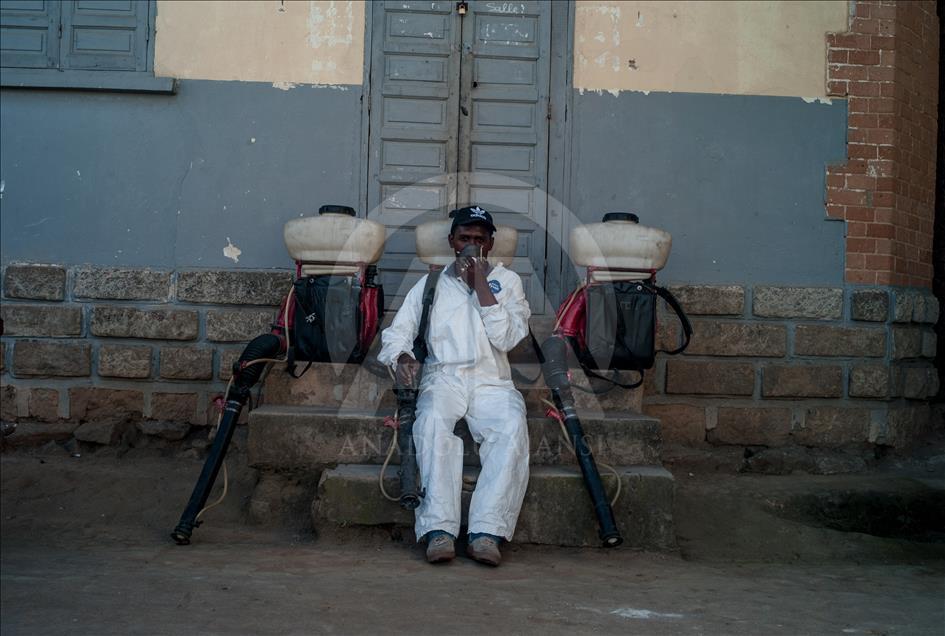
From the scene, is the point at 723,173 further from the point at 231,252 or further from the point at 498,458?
the point at 231,252

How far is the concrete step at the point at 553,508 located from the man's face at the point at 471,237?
52.3 inches

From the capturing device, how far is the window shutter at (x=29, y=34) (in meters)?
6.09

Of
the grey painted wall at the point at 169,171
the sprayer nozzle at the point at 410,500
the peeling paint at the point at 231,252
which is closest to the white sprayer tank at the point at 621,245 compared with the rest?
the grey painted wall at the point at 169,171

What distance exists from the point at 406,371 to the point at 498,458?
0.72m

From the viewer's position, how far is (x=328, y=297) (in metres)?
5.29

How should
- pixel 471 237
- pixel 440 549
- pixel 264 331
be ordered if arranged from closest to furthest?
pixel 440 549 < pixel 471 237 < pixel 264 331

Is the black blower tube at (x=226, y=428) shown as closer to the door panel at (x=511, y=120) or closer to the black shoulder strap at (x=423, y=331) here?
the black shoulder strap at (x=423, y=331)

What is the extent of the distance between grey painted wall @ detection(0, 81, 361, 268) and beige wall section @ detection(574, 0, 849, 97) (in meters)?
1.73

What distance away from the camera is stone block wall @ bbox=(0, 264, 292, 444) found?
19.8 feet

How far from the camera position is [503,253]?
5633 millimetres

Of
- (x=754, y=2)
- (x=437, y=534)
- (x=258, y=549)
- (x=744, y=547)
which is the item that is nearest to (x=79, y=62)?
(x=258, y=549)

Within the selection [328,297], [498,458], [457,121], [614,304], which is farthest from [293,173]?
[498,458]

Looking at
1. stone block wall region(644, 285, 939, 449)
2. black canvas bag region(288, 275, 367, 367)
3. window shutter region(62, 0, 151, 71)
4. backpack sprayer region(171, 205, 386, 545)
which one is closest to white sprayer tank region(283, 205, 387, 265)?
backpack sprayer region(171, 205, 386, 545)

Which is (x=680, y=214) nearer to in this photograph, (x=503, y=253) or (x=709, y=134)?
(x=709, y=134)
